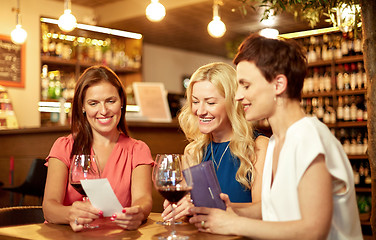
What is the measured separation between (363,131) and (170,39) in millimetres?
3958

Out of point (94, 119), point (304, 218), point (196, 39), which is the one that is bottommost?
point (304, 218)

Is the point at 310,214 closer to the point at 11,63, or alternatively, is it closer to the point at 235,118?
the point at 235,118

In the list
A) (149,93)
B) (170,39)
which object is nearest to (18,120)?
(149,93)

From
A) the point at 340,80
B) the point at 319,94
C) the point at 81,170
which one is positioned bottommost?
the point at 81,170

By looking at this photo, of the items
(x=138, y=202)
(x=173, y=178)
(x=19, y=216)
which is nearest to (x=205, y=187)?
(x=173, y=178)

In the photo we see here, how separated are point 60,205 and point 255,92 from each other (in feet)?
2.87

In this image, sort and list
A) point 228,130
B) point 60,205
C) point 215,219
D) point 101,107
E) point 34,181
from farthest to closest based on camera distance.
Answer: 1. point 34,181
2. point 228,130
3. point 101,107
4. point 60,205
5. point 215,219

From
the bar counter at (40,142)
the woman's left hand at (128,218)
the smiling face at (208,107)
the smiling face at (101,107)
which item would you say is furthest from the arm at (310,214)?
the bar counter at (40,142)

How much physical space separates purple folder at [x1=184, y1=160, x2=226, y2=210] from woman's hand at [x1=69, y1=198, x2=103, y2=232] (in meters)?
0.32

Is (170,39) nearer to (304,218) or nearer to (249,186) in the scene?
(249,186)

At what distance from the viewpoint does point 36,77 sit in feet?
21.7

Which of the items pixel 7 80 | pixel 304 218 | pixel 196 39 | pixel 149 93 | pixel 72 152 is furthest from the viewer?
pixel 196 39

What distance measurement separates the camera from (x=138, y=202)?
200 cm

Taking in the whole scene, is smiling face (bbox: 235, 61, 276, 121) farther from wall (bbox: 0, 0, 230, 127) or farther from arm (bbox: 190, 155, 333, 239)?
wall (bbox: 0, 0, 230, 127)
